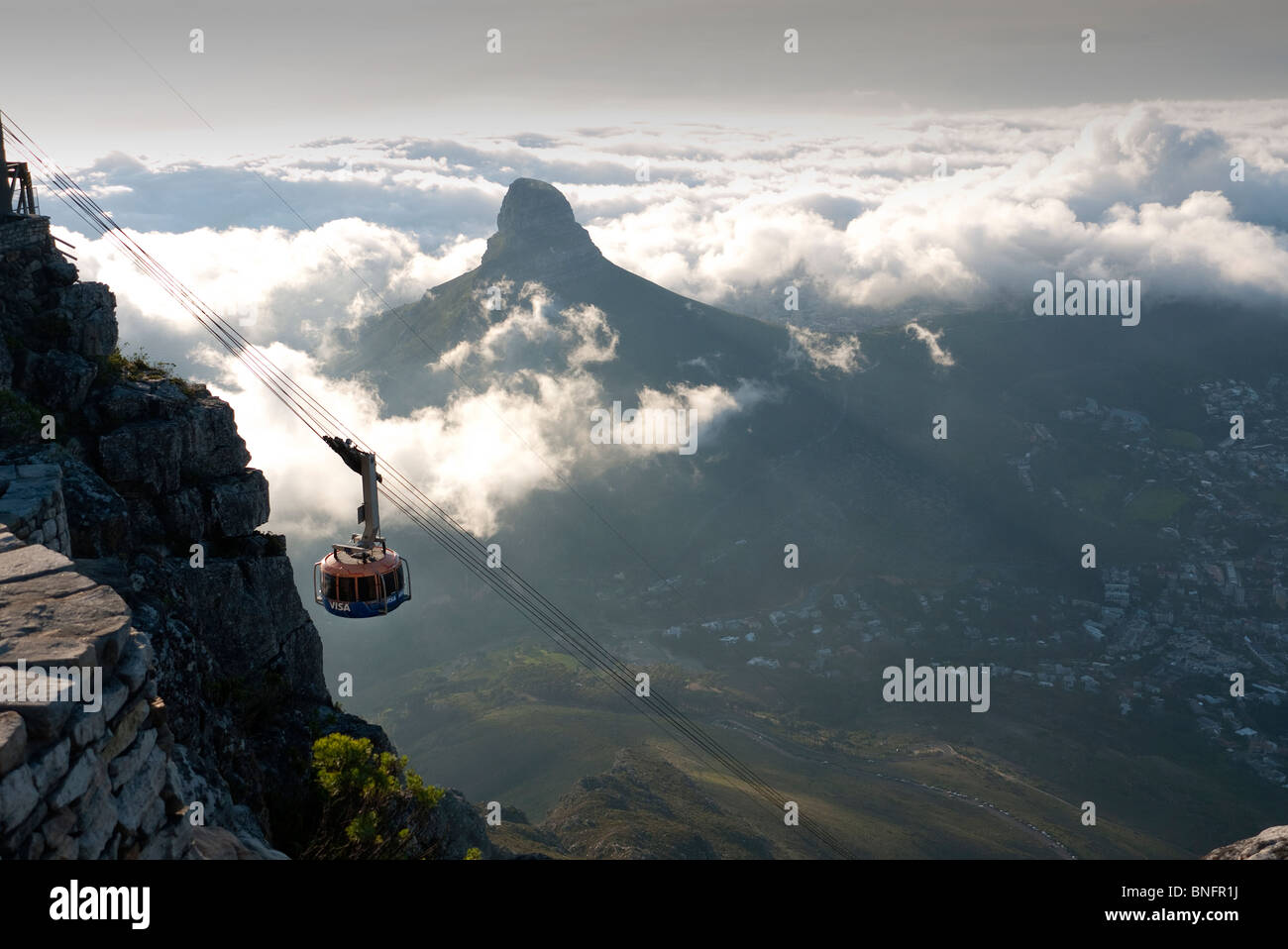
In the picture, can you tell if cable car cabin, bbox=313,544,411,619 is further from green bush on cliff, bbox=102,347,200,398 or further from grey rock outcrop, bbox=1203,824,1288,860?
grey rock outcrop, bbox=1203,824,1288,860

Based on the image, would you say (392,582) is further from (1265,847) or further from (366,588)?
(1265,847)

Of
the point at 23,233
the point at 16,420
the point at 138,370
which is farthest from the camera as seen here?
the point at 138,370

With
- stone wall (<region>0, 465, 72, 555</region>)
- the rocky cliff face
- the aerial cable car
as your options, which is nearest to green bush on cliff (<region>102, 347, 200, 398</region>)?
the rocky cliff face

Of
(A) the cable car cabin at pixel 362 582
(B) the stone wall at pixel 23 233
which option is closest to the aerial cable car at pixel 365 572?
(A) the cable car cabin at pixel 362 582

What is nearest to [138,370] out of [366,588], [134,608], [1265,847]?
[366,588]

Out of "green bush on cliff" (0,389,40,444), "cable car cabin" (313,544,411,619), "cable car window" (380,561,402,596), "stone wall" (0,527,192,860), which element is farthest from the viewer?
"cable car window" (380,561,402,596)
